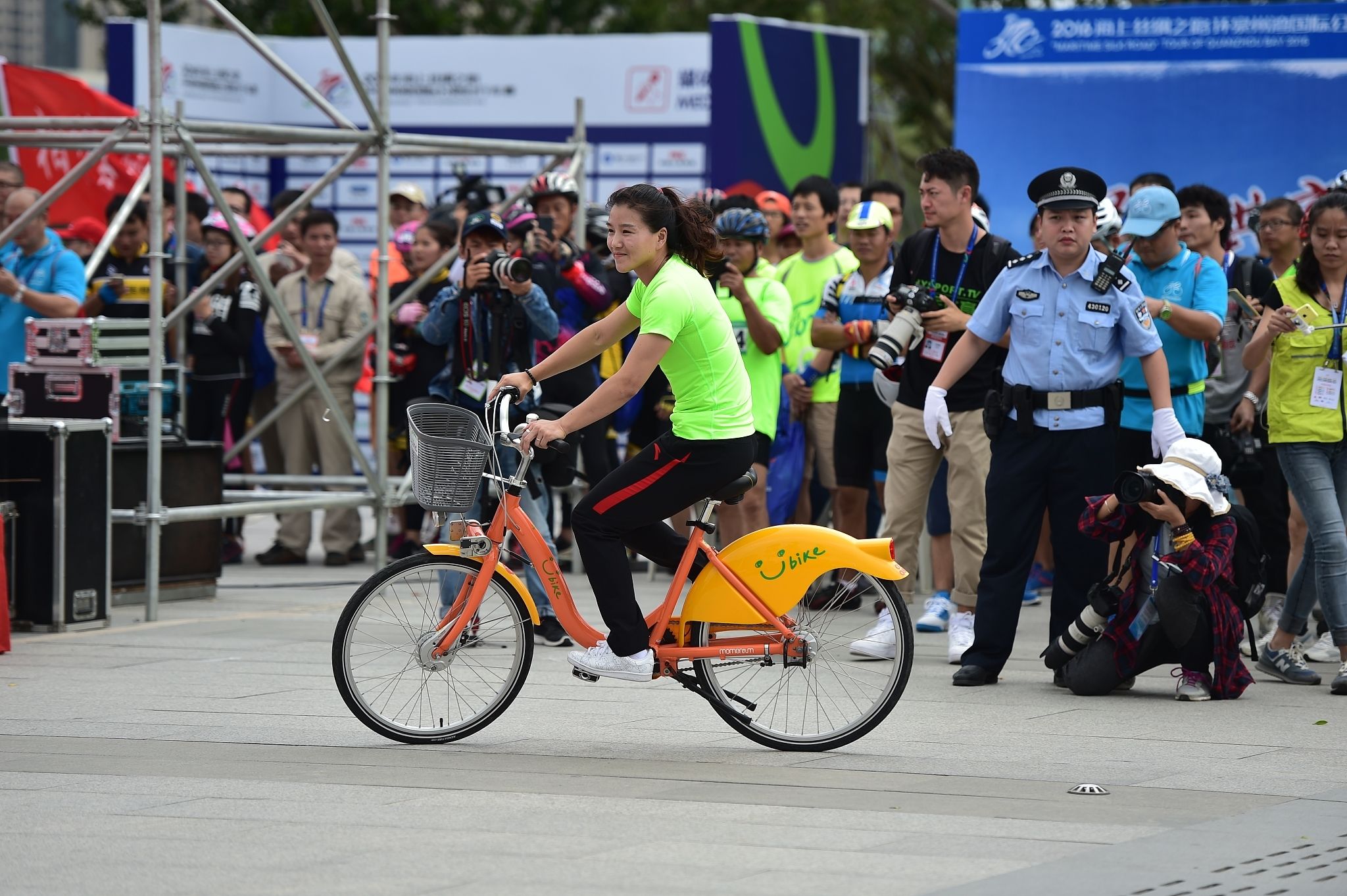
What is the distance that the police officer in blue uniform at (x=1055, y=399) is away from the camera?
7.99m

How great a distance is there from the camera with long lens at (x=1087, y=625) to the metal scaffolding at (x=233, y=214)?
15.2 feet

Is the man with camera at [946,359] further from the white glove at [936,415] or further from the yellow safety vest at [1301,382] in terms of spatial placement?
the yellow safety vest at [1301,382]

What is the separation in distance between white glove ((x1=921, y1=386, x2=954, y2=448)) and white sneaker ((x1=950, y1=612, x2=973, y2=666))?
1048mm

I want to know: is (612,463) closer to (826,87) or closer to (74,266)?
(74,266)

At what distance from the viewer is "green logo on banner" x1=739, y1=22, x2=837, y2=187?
17.0 m

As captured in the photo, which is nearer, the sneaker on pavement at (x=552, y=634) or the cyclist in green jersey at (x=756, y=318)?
the sneaker on pavement at (x=552, y=634)

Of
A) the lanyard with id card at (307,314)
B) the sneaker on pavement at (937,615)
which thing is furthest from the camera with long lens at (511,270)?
the lanyard with id card at (307,314)

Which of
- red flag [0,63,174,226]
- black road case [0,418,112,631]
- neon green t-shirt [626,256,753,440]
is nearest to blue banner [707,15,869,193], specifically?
red flag [0,63,174,226]

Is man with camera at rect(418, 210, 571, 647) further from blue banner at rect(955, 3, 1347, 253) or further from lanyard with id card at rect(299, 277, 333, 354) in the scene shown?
blue banner at rect(955, 3, 1347, 253)

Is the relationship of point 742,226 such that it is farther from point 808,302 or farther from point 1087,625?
point 1087,625

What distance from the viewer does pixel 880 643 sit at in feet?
22.1

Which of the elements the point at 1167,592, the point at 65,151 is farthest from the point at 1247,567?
the point at 65,151

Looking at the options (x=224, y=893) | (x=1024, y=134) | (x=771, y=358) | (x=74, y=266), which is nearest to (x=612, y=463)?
(x=771, y=358)

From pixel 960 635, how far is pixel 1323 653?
175 cm
